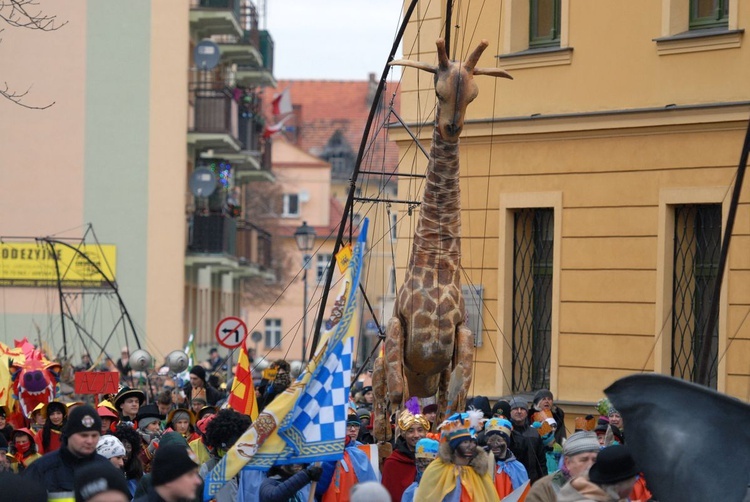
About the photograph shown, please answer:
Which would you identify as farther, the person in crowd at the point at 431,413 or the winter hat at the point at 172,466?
the person in crowd at the point at 431,413

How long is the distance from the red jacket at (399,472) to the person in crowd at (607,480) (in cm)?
436

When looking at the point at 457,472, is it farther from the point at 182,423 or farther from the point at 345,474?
the point at 182,423

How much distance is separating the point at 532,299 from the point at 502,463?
365 inches

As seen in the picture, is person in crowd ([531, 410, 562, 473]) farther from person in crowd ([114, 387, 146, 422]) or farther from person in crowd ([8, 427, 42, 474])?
person in crowd ([8, 427, 42, 474])

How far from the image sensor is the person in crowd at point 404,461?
1251 centimetres

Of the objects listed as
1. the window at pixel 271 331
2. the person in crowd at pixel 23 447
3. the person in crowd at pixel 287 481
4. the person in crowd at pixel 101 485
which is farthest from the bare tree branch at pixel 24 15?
the window at pixel 271 331

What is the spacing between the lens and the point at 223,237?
1848 inches

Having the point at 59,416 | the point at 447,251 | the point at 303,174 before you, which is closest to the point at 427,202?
the point at 447,251

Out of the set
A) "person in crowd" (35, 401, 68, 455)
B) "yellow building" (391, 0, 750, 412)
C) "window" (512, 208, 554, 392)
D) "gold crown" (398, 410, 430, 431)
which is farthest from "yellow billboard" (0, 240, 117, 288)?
"gold crown" (398, 410, 430, 431)

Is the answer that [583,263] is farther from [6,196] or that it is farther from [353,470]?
[6,196]

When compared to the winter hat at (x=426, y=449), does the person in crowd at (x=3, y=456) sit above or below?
below

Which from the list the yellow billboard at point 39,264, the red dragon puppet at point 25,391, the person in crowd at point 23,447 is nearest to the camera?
the person in crowd at point 23,447

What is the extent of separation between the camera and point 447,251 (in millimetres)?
15867

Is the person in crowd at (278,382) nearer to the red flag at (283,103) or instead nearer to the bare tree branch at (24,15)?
the bare tree branch at (24,15)
